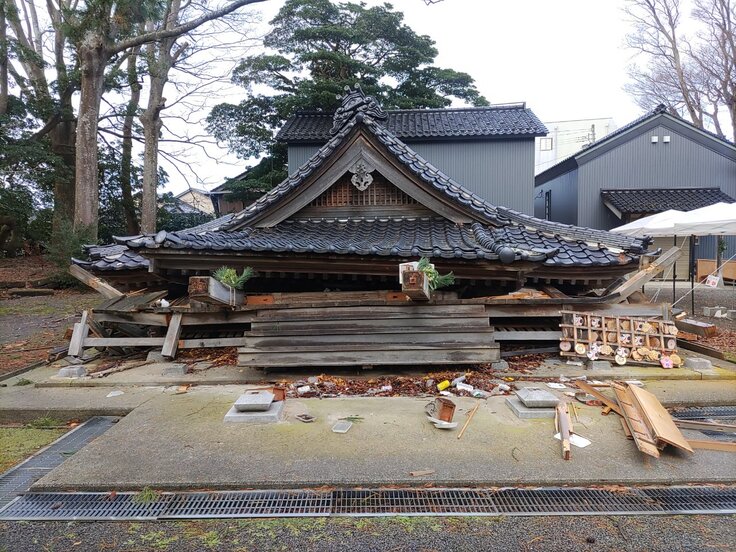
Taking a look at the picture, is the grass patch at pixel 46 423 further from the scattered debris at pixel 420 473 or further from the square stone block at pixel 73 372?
the scattered debris at pixel 420 473

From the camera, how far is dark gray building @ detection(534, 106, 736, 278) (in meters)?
18.6

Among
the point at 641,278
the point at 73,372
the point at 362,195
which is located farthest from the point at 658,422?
the point at 73,372

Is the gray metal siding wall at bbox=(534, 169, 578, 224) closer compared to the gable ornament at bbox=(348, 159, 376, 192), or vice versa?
the gable ornament at bbox=(348, 159, 376, 192)

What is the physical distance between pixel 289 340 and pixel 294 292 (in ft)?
3.17

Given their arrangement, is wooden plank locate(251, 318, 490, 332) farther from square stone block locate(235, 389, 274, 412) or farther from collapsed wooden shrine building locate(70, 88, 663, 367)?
square stone block locate(235, 389, 274, 412)

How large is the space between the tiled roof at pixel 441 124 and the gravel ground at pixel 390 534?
15208 millimetres

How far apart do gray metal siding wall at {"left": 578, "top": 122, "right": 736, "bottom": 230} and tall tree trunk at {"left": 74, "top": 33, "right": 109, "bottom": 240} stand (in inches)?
809

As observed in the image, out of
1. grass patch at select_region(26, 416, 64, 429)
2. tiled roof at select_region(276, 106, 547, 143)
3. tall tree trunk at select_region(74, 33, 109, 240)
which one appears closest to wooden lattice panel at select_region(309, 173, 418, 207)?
grass patch at select_region(26, 416, 64, 429)

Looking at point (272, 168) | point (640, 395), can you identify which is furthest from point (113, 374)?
point (272, 168)

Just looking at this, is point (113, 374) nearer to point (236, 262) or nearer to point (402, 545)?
point (236, 262)

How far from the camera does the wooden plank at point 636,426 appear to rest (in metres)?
3.73

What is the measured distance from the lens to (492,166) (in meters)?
17.4

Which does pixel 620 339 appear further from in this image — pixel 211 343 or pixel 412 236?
pixel 211 343

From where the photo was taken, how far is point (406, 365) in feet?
21.0
